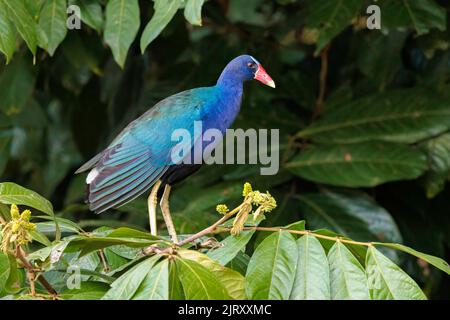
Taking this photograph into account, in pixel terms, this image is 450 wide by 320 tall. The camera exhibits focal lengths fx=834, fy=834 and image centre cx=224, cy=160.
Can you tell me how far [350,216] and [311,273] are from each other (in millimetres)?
2158

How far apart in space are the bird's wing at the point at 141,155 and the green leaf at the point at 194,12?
1.19 feet

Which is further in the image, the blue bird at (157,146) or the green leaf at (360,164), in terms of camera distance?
the green leaf at (360,164)

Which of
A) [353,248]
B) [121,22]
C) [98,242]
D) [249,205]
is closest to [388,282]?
[353,248]

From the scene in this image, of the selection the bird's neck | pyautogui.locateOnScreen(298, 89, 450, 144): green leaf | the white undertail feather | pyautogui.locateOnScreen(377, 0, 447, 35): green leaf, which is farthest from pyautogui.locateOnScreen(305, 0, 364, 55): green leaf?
the white undertail feather

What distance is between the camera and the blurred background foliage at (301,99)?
404cm

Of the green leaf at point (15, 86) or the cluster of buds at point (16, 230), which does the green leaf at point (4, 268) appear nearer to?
the cluster of buds at point (16, 230)

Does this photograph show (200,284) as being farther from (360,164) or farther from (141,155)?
(360,164)

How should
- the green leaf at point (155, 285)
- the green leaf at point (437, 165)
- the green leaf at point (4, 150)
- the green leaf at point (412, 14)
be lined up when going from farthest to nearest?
1. the green leaf at point (4, 150)
2. the green leaf at point (437, 165)
3. the green leaf at point (412, 14)
4. the green leaf at point (155, 285)

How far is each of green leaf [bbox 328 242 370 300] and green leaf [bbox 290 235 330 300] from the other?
0.03 metres

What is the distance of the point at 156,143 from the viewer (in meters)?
3.19

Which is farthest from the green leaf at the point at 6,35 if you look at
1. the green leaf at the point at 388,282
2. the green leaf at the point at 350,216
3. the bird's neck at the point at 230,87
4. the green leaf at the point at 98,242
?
the green leaf at the point at 350,216

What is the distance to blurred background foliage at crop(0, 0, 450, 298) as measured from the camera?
4.04m

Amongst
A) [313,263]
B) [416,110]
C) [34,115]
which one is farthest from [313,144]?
[313,263]

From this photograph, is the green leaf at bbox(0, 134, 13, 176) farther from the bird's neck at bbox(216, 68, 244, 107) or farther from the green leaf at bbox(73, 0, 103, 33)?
the bird's neck at bbox(216, 68, 244, 107)
